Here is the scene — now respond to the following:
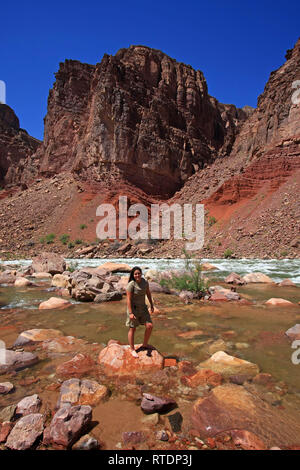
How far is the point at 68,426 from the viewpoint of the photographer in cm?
212

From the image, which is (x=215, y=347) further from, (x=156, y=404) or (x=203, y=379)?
(x=156, y=404)

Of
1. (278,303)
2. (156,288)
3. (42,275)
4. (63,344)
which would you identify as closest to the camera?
(63,344)

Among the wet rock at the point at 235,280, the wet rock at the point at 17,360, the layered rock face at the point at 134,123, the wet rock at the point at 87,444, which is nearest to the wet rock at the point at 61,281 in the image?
the wet rock at the point at 235,280

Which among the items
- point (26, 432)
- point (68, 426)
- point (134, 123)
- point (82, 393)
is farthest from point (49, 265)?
point (134, 123)

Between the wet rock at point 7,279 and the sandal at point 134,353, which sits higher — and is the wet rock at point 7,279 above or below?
below

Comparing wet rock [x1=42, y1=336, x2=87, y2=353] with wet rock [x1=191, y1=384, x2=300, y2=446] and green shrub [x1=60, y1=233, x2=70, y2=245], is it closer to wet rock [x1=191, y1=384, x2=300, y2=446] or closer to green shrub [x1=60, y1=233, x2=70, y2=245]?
wet rock [x1=191, y1=384, x2=300, y2=446]

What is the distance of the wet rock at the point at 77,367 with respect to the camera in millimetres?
3209

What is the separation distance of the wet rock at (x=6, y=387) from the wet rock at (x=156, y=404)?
1.45m

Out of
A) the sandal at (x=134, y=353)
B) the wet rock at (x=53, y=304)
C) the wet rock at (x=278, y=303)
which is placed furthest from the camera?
the wet rock at (x=53, y=304)

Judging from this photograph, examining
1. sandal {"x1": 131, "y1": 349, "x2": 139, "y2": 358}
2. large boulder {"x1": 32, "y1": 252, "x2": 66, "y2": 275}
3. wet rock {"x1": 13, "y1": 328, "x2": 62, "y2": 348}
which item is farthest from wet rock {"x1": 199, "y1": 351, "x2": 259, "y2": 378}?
large boulder {"x1": 32, "y1": 252, "x2": 66, "y2": 275}

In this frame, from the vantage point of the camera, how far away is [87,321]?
5.39 meters

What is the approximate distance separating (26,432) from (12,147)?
7462 cm

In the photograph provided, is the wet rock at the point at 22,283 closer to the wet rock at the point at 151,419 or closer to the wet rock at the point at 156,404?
the wet rock at the point at 156,404

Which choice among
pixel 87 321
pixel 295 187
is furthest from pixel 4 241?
pixel 295 187
